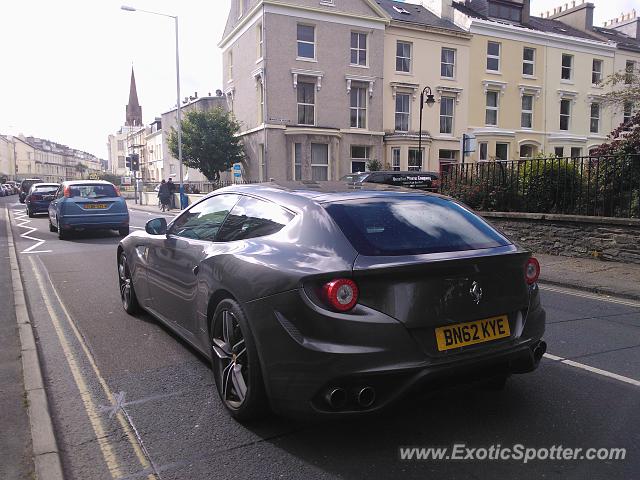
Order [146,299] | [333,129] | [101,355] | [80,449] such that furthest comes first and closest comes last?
[333,129] < [146,299] < [101,355] < [80,449]

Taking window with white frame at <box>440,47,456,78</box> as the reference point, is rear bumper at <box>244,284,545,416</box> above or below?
below

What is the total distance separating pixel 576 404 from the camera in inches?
A: 139

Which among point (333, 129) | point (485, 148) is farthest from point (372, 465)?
point (485, 148)

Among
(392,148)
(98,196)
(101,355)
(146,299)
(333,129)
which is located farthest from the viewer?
(392,148)

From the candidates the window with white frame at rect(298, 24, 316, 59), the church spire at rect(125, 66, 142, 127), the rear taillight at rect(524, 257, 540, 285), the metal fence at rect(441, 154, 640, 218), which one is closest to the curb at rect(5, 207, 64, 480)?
the rear taillight at rect(524, 257, 540, 285)

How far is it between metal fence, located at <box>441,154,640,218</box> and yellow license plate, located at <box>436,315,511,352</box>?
8.28 meters

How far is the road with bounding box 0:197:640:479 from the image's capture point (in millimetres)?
2797

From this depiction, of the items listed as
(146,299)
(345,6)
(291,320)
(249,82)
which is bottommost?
(146,299)

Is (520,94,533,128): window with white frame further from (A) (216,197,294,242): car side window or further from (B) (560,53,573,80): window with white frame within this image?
(A) (216,197,294,242): car side window

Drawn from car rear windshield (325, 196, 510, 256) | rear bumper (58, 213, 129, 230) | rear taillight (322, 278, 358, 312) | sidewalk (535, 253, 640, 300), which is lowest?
sidewalk (535, 253, 640, 300)

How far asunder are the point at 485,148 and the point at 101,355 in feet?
111

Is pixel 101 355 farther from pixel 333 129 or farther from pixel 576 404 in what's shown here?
pixel 333 129

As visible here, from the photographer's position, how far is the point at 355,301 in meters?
2.75

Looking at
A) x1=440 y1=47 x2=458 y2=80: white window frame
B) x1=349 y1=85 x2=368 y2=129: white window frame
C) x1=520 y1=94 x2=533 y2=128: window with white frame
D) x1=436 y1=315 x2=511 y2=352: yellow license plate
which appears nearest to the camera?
x1=436 y1=315 x2=511 y2=352: yellow license plate
